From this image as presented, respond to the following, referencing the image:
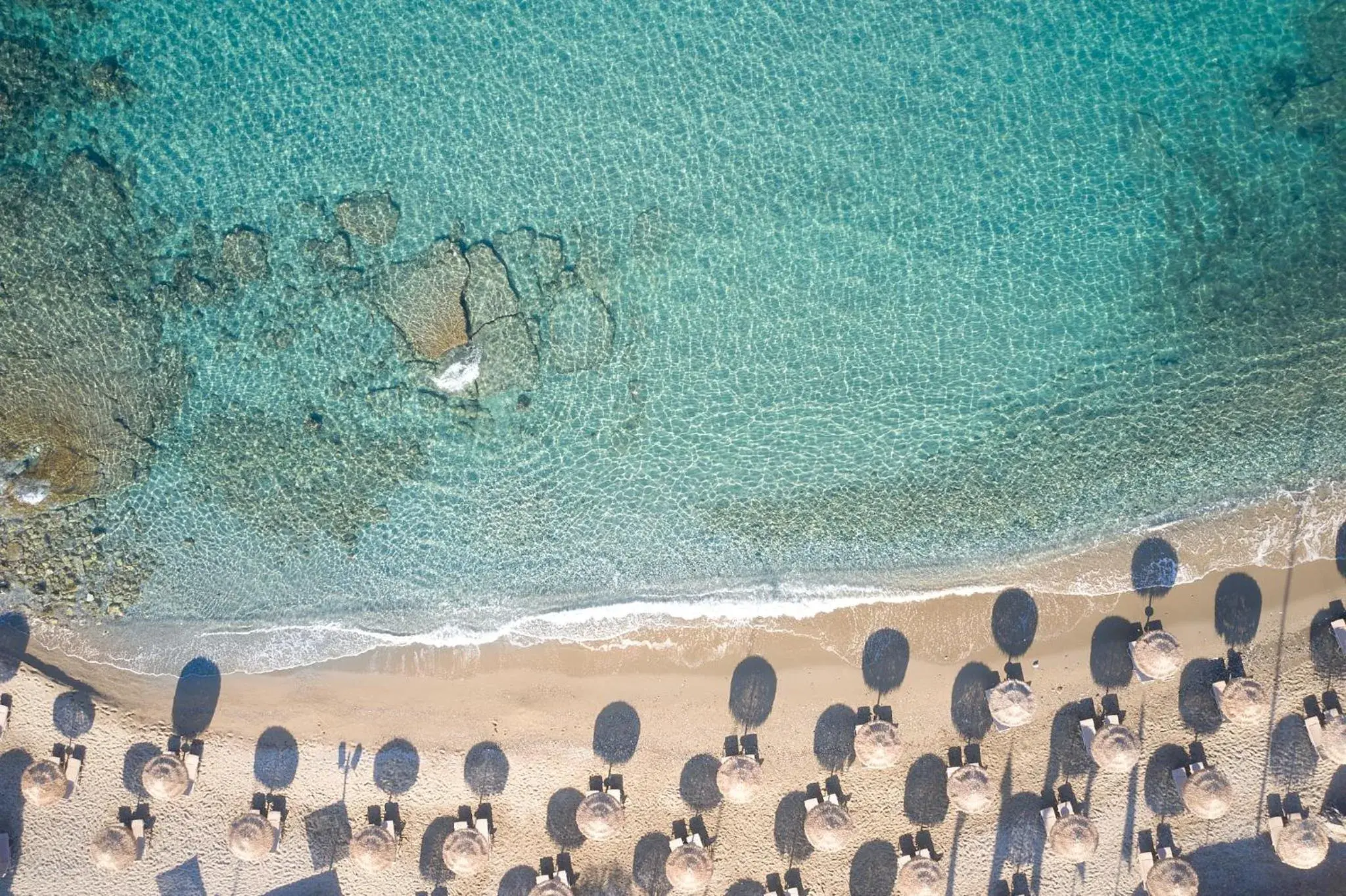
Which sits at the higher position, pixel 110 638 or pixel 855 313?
pixel 855 313

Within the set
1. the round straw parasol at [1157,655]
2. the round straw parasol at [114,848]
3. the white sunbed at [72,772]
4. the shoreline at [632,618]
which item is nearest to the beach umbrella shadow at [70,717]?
the white sunbed at [72,772]

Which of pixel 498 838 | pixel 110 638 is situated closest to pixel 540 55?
pixel 110 638

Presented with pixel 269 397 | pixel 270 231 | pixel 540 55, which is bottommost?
pixel 269 397

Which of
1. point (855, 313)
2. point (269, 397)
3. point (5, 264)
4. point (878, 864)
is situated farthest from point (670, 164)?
point (878, 864)

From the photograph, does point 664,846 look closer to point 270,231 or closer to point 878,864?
point 878,864

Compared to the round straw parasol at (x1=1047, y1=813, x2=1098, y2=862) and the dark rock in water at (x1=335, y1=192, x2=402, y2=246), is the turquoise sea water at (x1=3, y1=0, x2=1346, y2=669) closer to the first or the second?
the dark rock in water at (x1=335, y1=192, x2=402, y2=246)
